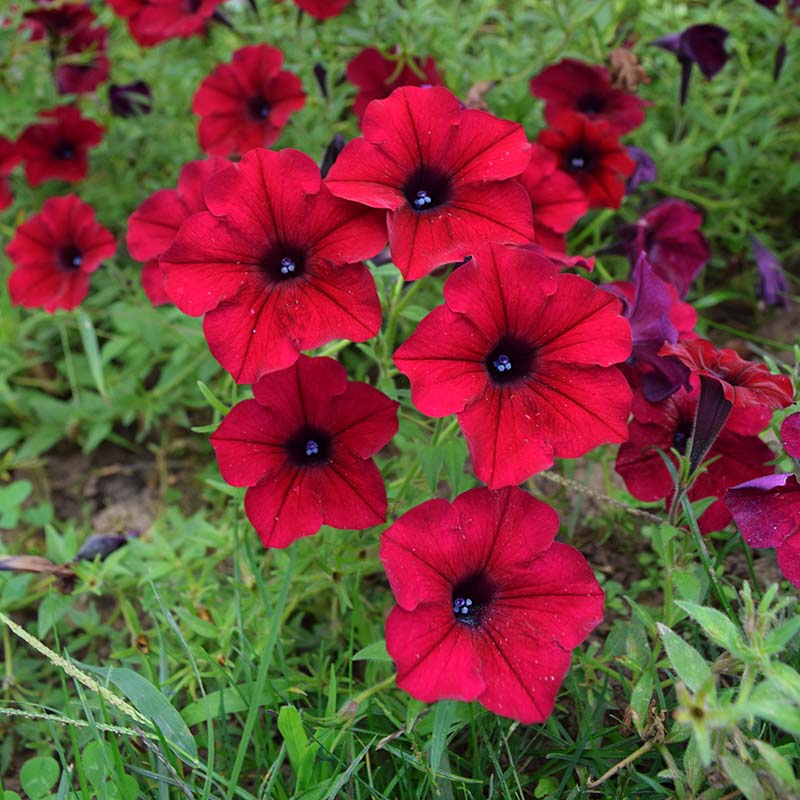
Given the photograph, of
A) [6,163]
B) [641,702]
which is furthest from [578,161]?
[6,163]

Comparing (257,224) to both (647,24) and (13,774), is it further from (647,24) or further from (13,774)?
(647,24)

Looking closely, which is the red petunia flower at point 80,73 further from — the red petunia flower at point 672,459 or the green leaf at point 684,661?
the green leaf at point 684,661

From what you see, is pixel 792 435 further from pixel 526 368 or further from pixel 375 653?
→ pixel 375 653

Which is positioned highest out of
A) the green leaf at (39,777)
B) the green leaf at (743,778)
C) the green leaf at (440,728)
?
the green leaf at (743,778)

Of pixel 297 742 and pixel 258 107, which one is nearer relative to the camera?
pixel 297 742

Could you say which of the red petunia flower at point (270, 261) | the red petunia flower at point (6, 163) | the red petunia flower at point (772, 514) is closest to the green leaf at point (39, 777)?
the red petunia flower at point (270, 261)

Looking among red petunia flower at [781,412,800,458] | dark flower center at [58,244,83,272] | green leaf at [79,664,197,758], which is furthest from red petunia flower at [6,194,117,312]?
red petunia flower at [781,412,800,458]
